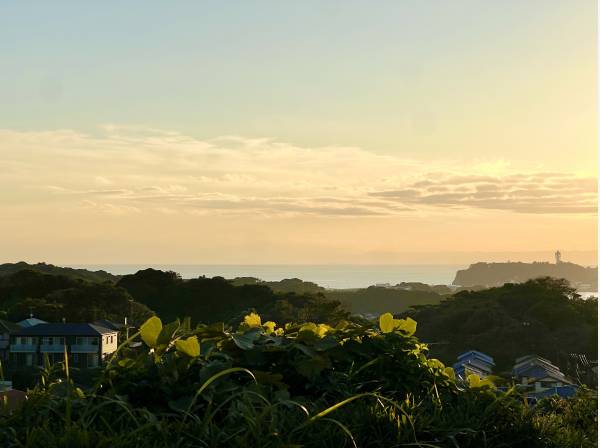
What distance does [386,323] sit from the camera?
2.61m

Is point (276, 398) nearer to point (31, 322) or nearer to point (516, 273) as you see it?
point (31, 322)

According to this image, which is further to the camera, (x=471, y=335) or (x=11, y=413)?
(x=471, y=335)

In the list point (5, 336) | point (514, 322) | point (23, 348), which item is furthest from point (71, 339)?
point (514, 322)

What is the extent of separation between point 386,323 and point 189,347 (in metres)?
0.74

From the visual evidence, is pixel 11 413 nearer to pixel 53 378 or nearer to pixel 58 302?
Result: pixel 53 378

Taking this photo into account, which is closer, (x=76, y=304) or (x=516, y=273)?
(x=76, y=304)

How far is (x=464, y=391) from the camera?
97.3 inches

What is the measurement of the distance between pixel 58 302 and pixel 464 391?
51501 mm

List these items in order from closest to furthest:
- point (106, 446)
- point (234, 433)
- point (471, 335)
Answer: point (106, 446) → point (234, 433) → point (471, 335)

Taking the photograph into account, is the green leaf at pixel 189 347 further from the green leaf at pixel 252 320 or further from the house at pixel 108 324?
the house at pixel 108 324

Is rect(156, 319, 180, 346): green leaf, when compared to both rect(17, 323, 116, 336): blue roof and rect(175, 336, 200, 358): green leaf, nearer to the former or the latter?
rect(175, 336, 200, 358): green leaf

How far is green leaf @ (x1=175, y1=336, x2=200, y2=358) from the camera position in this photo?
2193mm

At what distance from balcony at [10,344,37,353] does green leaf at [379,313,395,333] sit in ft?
154

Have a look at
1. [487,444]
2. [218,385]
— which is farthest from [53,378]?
[487,444]
